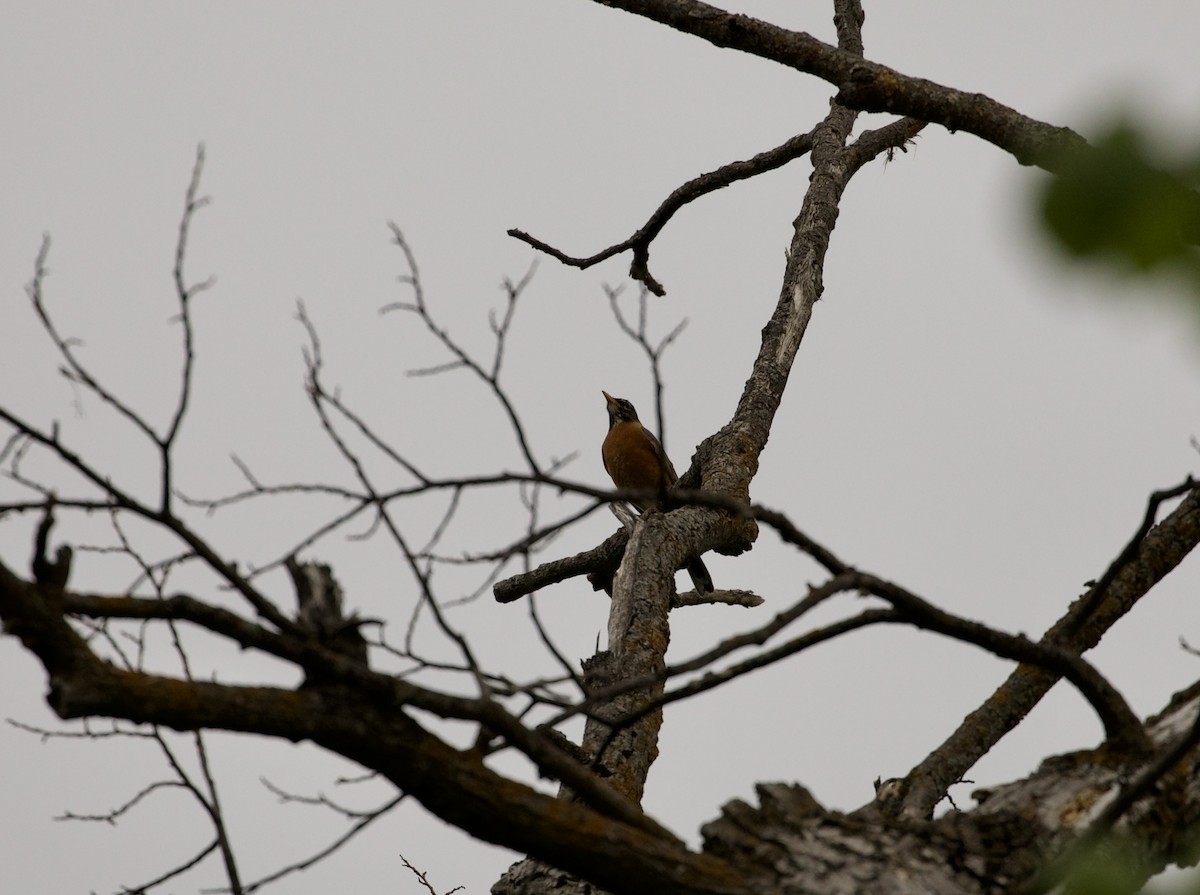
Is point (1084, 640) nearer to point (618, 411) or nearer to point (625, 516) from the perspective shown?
point (625, 516)

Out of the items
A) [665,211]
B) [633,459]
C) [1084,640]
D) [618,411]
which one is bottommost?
[1084,640]

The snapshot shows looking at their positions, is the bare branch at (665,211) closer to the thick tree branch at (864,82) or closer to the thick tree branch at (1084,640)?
the thick tree branch at (864,82)

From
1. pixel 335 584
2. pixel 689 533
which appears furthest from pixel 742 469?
pixel 335 584

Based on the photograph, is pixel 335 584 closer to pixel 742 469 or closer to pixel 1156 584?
pixel 1156 584

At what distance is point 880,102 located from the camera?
3088 mm

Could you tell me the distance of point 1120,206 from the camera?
3.03ft

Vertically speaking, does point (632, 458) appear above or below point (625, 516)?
above

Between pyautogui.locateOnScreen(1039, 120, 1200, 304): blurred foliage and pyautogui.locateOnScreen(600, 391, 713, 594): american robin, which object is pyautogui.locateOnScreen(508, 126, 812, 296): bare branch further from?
pyautogui.locateOnScreen(1039, 120, 1200, 304): blurred foliage

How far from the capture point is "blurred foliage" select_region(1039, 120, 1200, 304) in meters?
0.90

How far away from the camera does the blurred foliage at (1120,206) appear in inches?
35.4

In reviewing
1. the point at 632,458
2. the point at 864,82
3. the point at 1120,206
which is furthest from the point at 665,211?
the point at 1120,206

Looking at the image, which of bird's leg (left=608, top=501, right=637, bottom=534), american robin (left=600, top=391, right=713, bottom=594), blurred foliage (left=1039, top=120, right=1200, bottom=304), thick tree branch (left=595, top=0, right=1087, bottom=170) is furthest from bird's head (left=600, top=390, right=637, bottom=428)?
blurred foliage (left=1039, top=120, right=1200, bottom=304)

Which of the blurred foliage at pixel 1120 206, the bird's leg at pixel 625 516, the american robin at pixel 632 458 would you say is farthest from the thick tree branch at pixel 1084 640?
the american robin at pixel 632 458

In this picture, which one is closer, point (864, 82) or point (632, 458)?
point (864, 82)
